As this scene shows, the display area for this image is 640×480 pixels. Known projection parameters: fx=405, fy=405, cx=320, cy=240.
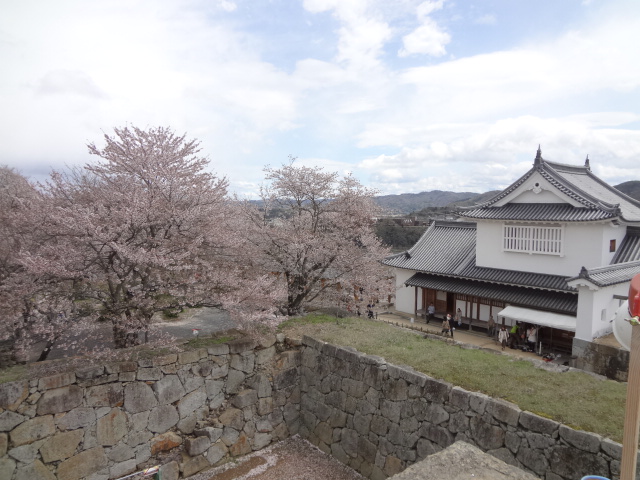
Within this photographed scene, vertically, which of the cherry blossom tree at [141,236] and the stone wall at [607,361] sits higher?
the cherry blossom tree at [141,236]

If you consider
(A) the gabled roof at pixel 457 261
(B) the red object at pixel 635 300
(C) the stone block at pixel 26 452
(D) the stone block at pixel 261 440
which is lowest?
(D) the stone block at pixel 261 440

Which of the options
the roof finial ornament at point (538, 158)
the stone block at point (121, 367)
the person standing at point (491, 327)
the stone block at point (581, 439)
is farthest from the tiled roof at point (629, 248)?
the stone block at point (121, 367)

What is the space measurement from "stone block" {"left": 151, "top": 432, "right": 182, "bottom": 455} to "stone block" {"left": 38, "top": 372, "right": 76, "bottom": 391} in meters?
2.21

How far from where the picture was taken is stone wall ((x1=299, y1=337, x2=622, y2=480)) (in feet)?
20.2

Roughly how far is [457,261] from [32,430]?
1713cm

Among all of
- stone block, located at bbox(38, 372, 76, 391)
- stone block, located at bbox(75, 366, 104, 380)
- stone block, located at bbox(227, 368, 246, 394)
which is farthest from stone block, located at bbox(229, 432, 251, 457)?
stone block, located at bbox(38, 372, 76, 391)

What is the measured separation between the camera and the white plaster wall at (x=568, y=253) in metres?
14.9

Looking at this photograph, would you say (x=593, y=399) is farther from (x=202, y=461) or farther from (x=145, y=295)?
(x=145, y=295)

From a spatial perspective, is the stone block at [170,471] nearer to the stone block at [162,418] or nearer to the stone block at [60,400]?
the stone block at [162,418]

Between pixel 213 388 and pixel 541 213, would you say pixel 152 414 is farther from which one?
pixel 541 213

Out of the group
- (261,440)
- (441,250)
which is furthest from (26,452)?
(441,250)

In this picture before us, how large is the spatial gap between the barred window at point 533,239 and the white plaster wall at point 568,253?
200 mm

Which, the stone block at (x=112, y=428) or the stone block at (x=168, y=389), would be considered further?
the stone block at (x=168, y=389)

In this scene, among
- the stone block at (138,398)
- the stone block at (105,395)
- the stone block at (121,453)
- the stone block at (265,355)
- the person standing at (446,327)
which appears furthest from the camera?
the person standing at (446,327)
